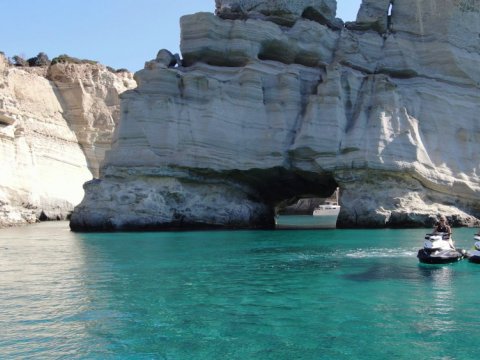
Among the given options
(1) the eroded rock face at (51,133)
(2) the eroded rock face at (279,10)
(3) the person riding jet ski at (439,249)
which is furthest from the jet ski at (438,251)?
(1) the eroded rock face at (51,133)

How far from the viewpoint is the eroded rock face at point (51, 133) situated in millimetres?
42375

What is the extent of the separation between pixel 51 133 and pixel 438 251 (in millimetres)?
43294

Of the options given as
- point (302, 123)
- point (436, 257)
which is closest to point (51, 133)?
point (302, 123)

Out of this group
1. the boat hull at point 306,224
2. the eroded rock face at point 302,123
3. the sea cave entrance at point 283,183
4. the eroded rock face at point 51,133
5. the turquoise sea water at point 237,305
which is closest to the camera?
the turquoise sea water at point 237,305

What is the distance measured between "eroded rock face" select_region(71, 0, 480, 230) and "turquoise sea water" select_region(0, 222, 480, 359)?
467 inches

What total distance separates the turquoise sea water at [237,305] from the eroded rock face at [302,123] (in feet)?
39.0

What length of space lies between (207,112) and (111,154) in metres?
6.14

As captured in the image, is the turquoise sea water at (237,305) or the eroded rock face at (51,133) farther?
the eroded rock face at (51,133)

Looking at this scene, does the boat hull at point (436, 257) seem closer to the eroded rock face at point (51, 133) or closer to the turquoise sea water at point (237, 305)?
the turquoise sea water at point (237, 305)

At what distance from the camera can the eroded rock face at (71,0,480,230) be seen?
3241cm

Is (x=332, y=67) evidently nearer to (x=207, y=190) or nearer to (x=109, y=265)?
(x=207, y=190)

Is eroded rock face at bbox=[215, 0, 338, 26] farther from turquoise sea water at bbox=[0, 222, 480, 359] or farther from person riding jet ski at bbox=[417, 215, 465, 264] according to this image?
person riding jet ski at bbox=[417, 215, 465, 264]

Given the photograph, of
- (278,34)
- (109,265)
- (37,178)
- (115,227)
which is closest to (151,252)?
(109,265)

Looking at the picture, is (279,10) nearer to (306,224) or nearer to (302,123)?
(302,123)
